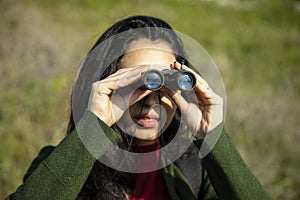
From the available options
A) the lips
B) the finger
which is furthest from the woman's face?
the finger

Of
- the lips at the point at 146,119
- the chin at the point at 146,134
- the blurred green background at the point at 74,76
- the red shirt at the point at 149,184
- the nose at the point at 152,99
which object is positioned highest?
the nose at the point at 152,99

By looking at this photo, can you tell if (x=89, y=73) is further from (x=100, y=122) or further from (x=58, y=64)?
(x=58, y=64)

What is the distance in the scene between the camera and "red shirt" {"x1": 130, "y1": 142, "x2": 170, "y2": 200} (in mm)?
2035

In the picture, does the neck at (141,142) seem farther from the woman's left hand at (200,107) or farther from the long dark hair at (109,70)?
the woman's left hand at (200,107)

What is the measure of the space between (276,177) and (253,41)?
7.85 metres

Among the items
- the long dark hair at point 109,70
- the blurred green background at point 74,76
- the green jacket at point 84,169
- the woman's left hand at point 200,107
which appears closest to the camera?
the green jacket at point 84,169

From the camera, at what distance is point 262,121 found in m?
5.63

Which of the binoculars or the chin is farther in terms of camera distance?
the chin

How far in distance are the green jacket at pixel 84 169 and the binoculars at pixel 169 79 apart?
24 cm

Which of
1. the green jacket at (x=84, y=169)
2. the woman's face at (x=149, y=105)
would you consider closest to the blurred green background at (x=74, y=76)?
the woman's face at (x=149, y=105)

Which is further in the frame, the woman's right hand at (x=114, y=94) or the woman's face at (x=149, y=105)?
the woman's face at (x=149, y=105)

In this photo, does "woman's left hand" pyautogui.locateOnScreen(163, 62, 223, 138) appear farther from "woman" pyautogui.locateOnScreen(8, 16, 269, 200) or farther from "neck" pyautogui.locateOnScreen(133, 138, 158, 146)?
"neck" pyautogui.locateOnScreen(133, 138, 158, 146)

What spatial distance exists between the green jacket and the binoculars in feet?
0.78

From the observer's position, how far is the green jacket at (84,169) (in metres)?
1.70
